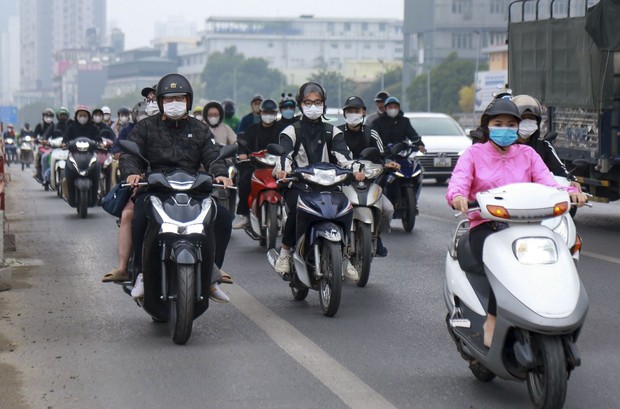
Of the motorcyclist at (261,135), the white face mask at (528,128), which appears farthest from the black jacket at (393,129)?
the white face mask at (528,128)

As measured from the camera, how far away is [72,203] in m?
22.5

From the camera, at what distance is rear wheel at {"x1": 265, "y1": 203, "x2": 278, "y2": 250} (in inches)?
600

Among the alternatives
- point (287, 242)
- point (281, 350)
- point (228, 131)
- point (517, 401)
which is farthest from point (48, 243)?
point (517, 401)

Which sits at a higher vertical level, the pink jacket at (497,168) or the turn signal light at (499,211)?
the pink jacket at (497,168)

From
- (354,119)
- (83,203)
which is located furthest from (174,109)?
(83,203)

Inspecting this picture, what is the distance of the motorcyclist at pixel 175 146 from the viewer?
9.68 meters

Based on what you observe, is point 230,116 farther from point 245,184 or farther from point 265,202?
point 265,202

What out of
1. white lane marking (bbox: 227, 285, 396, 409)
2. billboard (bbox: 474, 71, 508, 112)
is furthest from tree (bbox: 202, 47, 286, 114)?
white lane marking (bbox: 227, 285, 396, 409)

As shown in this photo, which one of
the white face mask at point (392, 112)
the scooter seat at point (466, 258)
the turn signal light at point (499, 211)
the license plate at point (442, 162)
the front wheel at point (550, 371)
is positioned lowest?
the license plate at point (442, 162)

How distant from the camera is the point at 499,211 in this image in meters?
6.94

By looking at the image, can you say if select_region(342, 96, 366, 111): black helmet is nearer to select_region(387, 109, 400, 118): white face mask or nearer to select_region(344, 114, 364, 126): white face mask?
select_region(344, 114, 364, 126): white face mask

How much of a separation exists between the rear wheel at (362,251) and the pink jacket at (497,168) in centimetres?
414

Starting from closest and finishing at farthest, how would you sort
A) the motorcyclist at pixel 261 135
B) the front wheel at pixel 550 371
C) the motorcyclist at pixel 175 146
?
the front wheel at pixel 550 371, the motorcyclist at pixel 175 146, the motorcyclist at pixel 261 135

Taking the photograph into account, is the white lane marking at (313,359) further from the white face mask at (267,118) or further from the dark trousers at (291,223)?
the white face mask at (267,118)
